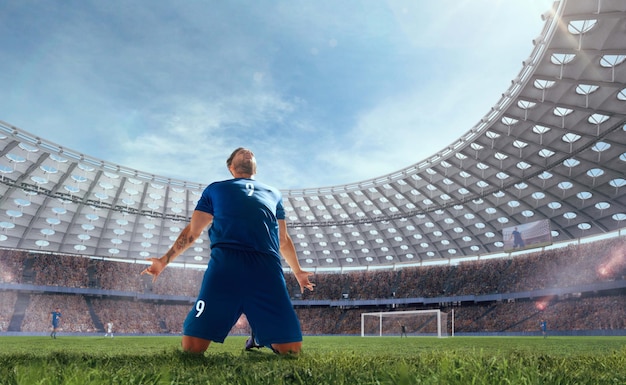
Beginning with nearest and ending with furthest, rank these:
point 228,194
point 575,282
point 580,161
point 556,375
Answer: point 556,375 < point 228,194 < point 580,161 < point 575,282

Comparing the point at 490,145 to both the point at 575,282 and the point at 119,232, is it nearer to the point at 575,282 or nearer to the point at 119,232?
the point at 575,282

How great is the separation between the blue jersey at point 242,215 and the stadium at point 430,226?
63.7ft

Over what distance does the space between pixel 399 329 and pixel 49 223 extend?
33.5 meters

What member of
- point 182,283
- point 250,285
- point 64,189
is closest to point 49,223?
point 64,189

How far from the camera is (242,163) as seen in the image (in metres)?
4.86

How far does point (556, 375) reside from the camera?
2.51 meters

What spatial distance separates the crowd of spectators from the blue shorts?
124ft

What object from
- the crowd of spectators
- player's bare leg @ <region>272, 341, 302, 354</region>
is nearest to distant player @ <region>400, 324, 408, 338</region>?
the crowd of spectators

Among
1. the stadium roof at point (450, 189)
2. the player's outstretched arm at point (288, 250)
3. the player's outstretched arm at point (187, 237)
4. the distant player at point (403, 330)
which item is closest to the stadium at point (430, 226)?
the stadium roof at point (450, 189)

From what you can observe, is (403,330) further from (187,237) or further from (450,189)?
(187,237)

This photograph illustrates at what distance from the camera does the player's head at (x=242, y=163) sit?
15.9 ft

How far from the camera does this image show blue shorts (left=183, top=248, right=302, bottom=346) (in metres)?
3.80

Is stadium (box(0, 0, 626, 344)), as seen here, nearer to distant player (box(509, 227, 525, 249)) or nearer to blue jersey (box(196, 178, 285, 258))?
distant player (box(509, 227, 525, 249))

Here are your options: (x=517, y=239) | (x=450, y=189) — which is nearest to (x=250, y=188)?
(x=450, y=189)
